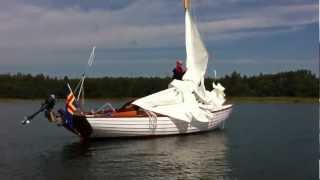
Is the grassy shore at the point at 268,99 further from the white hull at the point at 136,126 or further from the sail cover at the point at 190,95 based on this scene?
the white hull at the point at 136,126

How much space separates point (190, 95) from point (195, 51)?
427 cm

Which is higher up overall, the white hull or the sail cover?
the sail cover

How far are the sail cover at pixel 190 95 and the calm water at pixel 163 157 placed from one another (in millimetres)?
1745

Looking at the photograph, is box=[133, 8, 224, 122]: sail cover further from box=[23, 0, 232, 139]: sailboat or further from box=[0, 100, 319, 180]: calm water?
box=[0, 100, 319, 180]: calm water

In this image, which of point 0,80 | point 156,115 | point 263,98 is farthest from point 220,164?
point 0,80

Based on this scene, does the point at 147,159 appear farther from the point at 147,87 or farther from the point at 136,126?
the point at 147,87

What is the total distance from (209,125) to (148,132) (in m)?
7.44

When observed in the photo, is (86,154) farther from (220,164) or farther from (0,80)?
(0,80)

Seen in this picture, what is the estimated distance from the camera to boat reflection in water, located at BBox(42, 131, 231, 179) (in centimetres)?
2698

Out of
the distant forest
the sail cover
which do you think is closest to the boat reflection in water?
the sail cover

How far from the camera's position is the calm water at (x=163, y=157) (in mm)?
27219

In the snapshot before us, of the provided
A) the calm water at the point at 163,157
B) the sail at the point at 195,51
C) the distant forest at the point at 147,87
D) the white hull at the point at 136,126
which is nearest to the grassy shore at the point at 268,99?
the distant forest at the point at 147,87

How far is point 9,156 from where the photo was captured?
33.0 metres

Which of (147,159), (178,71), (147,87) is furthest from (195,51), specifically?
(147,87)
